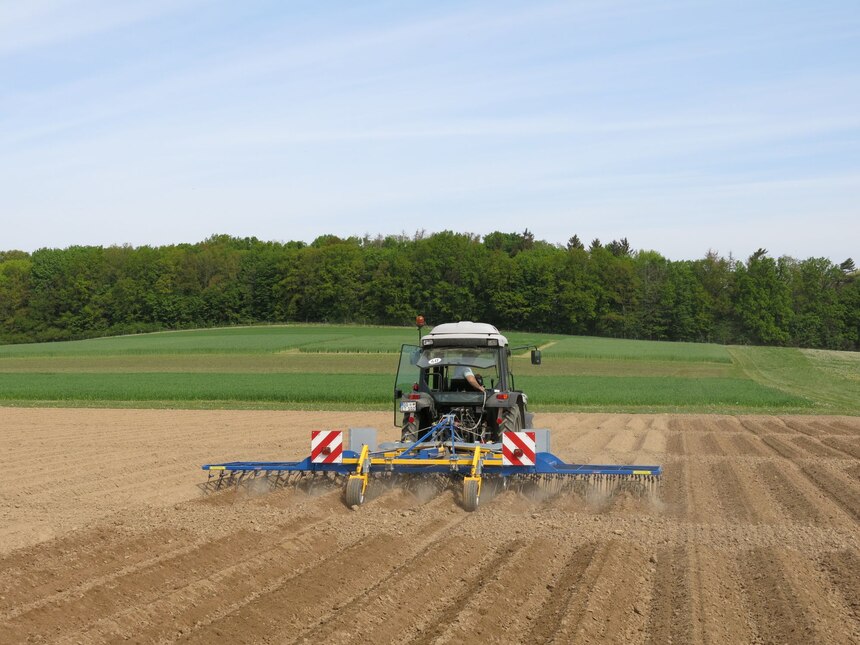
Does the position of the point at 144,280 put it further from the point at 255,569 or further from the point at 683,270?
the point at 255,569

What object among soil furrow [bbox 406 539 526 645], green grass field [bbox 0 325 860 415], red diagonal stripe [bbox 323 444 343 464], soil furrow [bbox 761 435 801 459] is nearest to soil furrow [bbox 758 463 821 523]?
soil furrow [bbox 761 435 801 459]

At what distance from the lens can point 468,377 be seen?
12250 mm

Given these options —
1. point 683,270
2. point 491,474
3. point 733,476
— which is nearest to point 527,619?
point 491,474

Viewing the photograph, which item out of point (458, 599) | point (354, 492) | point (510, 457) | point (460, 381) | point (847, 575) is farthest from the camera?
point (460, 381)

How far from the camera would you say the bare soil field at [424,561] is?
5.96 metres

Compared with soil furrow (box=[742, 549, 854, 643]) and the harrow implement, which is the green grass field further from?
soil furrow (box=[742, 549, 854, 643])

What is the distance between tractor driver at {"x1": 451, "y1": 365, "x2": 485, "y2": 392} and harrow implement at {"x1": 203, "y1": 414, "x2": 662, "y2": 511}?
0.74 metres

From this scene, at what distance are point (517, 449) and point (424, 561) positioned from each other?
3.27 meters

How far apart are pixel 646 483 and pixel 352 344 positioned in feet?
150

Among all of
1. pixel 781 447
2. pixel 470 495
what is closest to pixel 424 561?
pixel 470 495

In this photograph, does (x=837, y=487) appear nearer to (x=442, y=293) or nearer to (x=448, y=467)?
(x=448, y=467)

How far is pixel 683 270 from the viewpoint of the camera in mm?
89125

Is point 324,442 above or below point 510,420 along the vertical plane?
below

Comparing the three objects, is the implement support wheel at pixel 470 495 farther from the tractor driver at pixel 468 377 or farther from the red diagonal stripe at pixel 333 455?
the tractor driver at pixel 468 377
